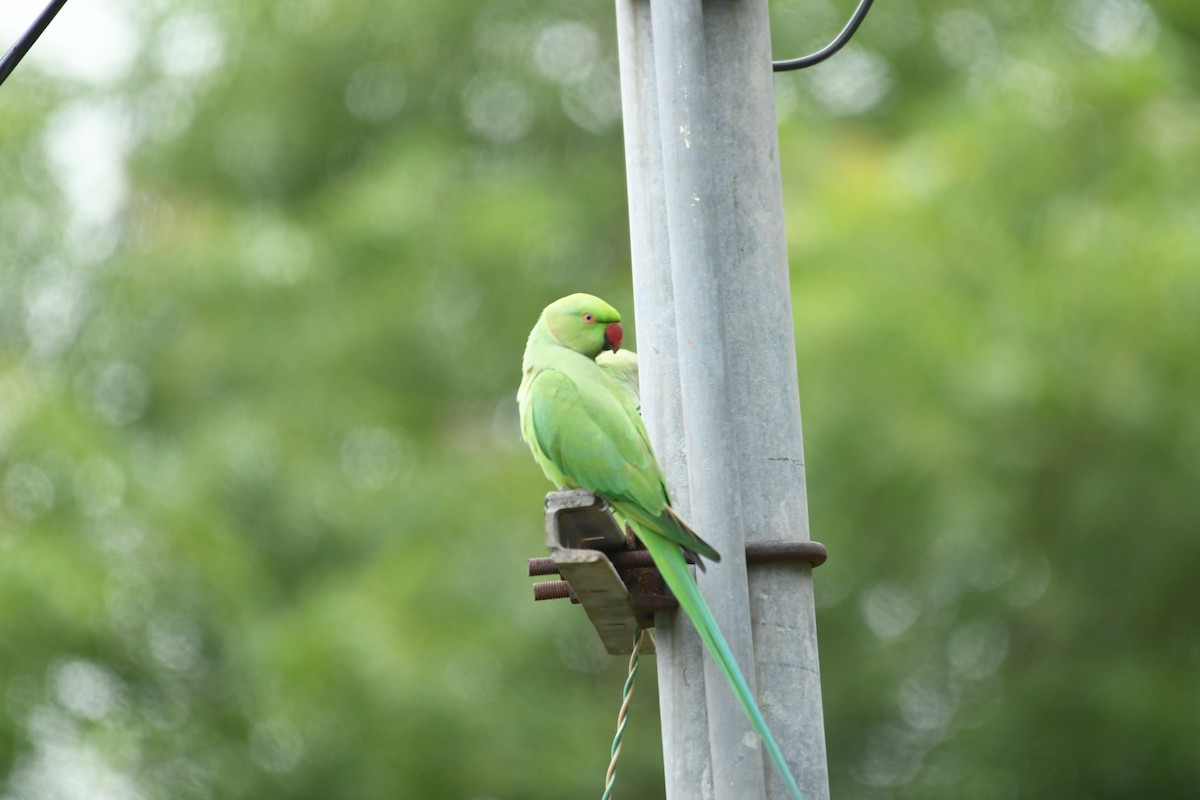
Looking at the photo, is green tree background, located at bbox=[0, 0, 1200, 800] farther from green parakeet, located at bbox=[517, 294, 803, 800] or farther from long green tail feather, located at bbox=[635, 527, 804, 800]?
long green tail feather, located at bbox=[635, 527, 804, 800]

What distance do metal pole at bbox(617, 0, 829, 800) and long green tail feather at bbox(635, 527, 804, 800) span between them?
0.12 feet

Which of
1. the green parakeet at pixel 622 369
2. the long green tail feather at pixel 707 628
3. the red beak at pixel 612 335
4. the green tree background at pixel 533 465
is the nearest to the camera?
the long green tail feather at pixel 707 628

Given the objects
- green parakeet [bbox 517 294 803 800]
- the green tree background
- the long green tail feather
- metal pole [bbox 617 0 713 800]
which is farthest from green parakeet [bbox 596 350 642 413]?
the green tree background

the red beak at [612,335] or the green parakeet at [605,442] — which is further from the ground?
the red beak at [612,335]

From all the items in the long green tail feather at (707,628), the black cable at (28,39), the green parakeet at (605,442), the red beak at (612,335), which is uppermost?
the black cable at (28,39)

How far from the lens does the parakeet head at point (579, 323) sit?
3477 millimetres

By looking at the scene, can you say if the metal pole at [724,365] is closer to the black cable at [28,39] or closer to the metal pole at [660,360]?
the metal pole at [660,360]

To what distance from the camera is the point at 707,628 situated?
7.70ft

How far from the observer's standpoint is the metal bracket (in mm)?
2438

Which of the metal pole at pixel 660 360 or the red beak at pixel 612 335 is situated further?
the red beak at pixel 612 335

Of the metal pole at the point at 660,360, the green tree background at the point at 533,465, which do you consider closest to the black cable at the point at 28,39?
the metal pole at the point at 660,360

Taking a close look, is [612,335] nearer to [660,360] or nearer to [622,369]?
[622,369]

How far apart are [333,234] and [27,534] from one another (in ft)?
8.04

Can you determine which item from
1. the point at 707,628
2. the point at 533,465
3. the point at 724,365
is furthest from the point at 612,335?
the point at 533,465
